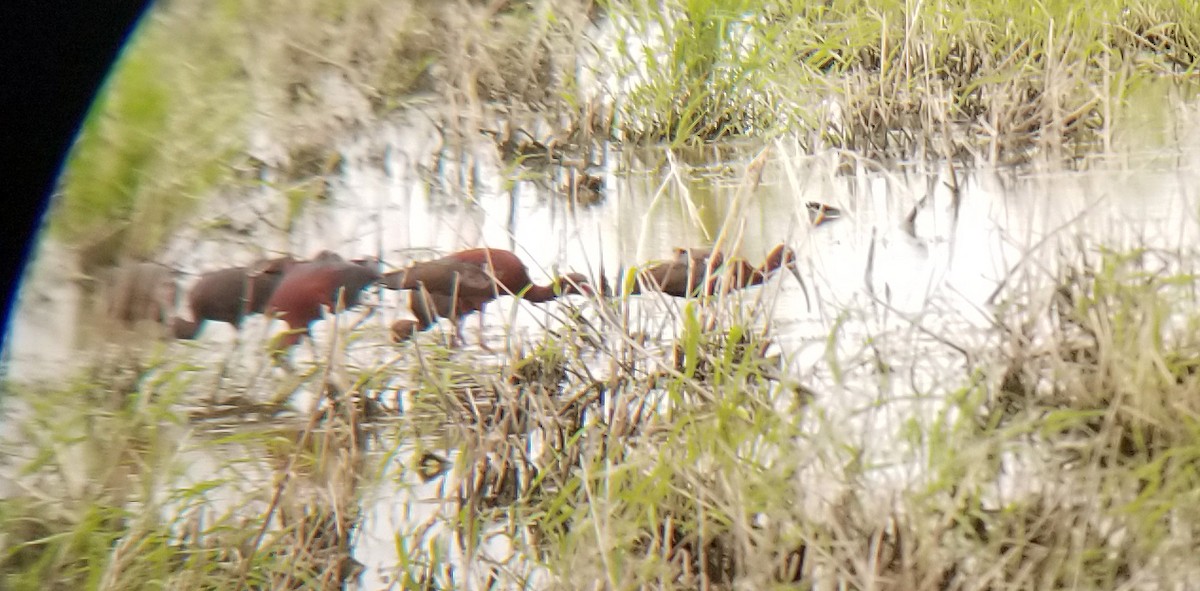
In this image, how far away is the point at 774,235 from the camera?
3.89 feet

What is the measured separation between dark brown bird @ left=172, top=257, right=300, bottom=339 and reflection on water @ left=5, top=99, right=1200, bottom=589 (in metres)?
0.02

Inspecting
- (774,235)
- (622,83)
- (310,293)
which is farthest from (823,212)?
(310,293)

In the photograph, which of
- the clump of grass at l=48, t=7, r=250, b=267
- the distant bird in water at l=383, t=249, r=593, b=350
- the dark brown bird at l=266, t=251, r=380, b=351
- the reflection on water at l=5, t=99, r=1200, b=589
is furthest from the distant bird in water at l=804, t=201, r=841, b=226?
the clump of grass at l=48, t=7, r=250, b=267

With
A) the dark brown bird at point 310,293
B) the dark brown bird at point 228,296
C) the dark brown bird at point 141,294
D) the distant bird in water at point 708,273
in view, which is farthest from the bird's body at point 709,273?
the dark brown bird at point 141,294

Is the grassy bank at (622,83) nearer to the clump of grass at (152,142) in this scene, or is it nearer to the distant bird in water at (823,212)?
the clump of grass at (152,142)

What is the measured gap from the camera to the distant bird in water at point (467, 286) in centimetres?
118

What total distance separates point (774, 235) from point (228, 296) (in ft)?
2.12

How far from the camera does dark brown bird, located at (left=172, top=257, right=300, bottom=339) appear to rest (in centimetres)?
122

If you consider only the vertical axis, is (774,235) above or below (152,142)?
below

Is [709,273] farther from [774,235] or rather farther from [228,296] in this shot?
[228,296]

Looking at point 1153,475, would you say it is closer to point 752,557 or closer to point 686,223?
point 752,557

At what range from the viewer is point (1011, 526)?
909 mm

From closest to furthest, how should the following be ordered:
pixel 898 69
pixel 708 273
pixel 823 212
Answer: pixel 708 273 < pixel 823 212 < pixel 898 69

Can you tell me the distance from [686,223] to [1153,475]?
559 millimetres
